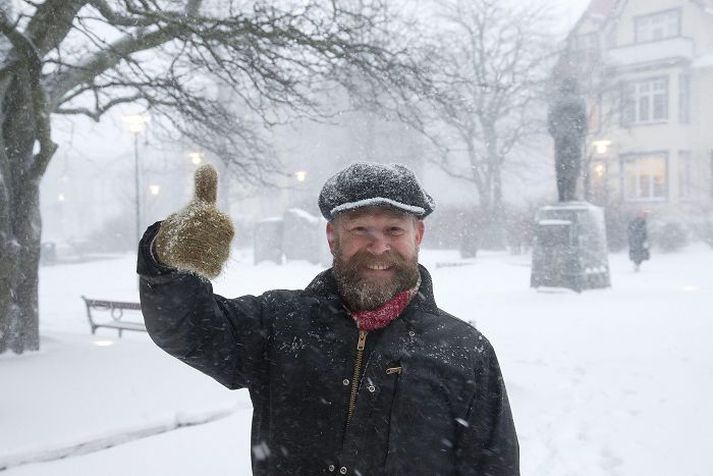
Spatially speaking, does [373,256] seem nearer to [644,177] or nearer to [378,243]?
[378,243]

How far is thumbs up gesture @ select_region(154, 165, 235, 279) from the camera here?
5.66 feet

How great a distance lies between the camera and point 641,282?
52.2 feet

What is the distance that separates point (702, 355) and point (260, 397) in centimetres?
774

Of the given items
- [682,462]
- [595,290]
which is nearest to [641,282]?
[595,290]

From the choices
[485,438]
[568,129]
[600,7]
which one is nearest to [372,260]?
[485,438]

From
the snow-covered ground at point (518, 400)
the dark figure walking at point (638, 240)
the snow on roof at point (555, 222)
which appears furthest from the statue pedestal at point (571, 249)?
the dark figure walking at point (638, 240)

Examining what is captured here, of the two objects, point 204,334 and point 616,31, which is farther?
point 616,31

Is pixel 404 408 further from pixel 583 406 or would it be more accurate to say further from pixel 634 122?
pixel 634 122

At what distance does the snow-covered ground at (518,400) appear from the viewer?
4547mm

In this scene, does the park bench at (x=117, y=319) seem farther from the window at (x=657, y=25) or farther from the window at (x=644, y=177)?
the window at (x=657, y=25)

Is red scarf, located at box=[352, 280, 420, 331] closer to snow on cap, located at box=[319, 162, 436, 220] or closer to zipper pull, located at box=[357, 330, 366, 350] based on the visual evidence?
zipper pull, located at box=[357, 330, 366, 350]

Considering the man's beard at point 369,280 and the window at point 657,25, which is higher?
the window at point 657,25

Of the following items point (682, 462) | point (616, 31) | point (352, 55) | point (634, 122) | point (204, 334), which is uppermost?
point (616, 31)

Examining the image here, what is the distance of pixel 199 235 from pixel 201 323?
1.02ft
